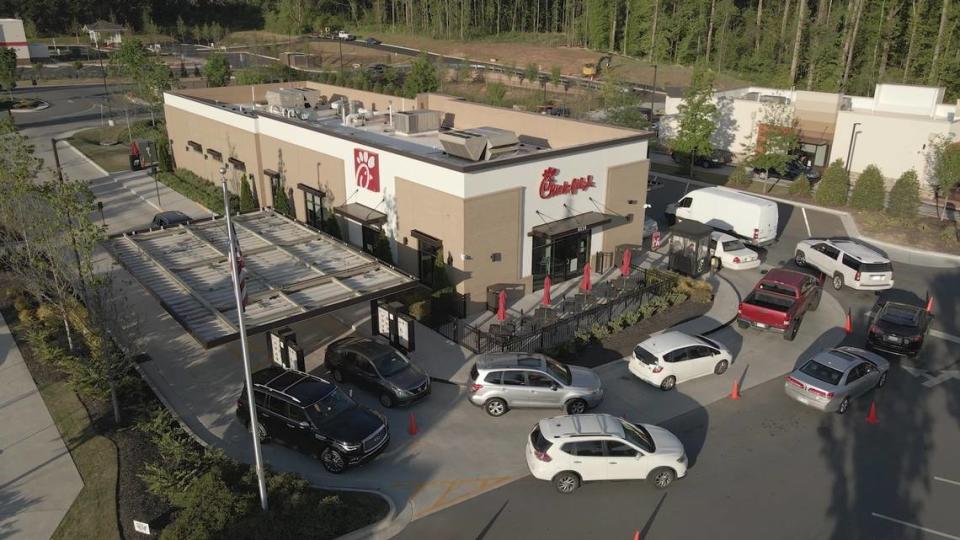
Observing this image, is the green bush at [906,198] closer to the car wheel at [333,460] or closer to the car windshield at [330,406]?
the car windshield at [330,406]

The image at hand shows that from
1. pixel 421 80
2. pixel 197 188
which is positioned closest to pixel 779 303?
pixel 197 188

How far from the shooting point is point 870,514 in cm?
Answer: 1554

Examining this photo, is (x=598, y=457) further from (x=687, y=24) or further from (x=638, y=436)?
(x=687, y=24)

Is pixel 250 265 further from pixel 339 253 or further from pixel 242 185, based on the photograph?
pixel 242 185

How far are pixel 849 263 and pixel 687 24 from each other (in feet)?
242

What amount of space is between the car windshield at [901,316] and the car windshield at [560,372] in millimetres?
11357

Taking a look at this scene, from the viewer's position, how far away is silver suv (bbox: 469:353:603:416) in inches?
750

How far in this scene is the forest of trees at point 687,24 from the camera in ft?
237

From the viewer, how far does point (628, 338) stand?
23844mm

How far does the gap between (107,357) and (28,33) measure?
4895 inches

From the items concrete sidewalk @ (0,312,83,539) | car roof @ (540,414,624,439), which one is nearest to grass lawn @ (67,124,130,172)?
concrete sidewalk @ (0,312,83,539)

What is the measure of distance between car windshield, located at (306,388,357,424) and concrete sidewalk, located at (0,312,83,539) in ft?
17.8

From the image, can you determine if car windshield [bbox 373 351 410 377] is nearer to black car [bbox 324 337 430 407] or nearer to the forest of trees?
black car [bbox 324 337 430 407]

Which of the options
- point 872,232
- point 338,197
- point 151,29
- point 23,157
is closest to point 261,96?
point 338,197
